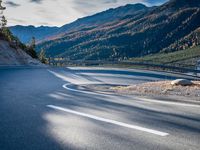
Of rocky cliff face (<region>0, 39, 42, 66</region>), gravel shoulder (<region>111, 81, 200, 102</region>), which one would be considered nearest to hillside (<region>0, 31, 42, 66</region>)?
rocky cliff face (<region>0, 39, 42, 66</region>)

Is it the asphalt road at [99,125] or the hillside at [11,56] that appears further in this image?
the hillside at [11,56]

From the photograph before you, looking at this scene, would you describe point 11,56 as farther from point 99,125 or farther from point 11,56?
point 99,125

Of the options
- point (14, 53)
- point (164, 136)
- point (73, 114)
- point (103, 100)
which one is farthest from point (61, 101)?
point (14, 53)

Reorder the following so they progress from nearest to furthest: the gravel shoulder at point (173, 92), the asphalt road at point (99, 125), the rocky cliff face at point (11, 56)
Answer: the asphalt road at point (99, 125) < the gravel shoulder at point (173, 92) < the rocky cliff face at point (11, 56)

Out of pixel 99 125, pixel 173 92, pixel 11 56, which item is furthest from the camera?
pixel 11 56

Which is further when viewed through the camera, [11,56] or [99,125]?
[11,56]

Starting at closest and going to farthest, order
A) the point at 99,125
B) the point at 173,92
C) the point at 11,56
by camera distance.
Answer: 1. the point at 99,125
2. the point at 173,92
3. the point at 11,56

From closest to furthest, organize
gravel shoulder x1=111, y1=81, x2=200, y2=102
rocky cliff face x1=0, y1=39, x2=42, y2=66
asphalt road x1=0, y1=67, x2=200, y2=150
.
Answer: asphalt road x1=0, y1=67, x2=200, y2=150, gravel shoulder x1=111, y1=81, x2=200, y2=102, rocky cliff face x1=0, y1=39, x2=42, y2=66

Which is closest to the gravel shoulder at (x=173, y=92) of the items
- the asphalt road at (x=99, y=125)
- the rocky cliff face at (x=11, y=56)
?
the asphalt road at (x=99, y=125)

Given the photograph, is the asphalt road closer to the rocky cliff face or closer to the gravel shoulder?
the gravel shoulder

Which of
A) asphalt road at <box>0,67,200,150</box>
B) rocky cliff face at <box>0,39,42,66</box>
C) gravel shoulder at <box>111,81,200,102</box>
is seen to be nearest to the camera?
asphalt road at <box>0,67,200,150</box>

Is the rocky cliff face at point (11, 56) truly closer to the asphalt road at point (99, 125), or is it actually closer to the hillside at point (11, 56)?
the hillside at point (11, 56)

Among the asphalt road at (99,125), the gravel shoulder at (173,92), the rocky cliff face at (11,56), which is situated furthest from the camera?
the rocky cliff face at (11,56)

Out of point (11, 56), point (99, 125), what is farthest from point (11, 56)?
point (99, 125)
